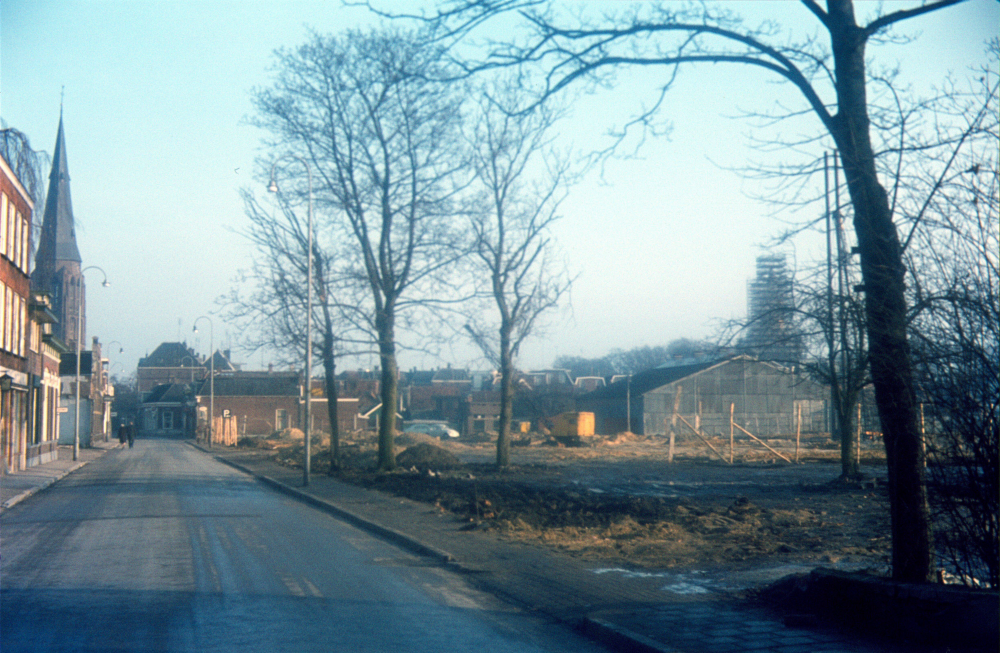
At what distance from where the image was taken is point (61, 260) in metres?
82.4

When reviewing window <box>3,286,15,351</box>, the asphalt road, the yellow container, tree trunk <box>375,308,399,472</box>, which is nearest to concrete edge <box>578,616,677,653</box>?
the asphalt road

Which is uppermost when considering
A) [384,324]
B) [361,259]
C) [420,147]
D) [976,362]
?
[420,147]

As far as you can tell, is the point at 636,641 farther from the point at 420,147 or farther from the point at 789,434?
the point at 789,434

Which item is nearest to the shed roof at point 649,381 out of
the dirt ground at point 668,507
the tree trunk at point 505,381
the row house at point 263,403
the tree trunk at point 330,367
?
the row house at point 263,403

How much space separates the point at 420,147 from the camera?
1030 inches

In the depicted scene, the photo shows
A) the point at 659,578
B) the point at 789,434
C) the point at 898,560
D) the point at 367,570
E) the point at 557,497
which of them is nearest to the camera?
the point at 898,560

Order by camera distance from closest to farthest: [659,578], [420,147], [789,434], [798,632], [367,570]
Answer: [798,632], [659,578], [367,570], [420,147], [789,434]

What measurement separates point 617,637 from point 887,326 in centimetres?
341

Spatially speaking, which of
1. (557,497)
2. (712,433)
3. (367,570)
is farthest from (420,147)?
(712,433)

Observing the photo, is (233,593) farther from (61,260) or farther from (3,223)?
(61,260)

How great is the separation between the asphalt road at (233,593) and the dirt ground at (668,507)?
2765mm

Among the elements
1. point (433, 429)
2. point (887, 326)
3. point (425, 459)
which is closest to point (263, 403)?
point (433, 429)

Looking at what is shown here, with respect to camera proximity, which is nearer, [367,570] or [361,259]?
[367,570]

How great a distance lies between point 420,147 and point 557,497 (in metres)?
13.0
